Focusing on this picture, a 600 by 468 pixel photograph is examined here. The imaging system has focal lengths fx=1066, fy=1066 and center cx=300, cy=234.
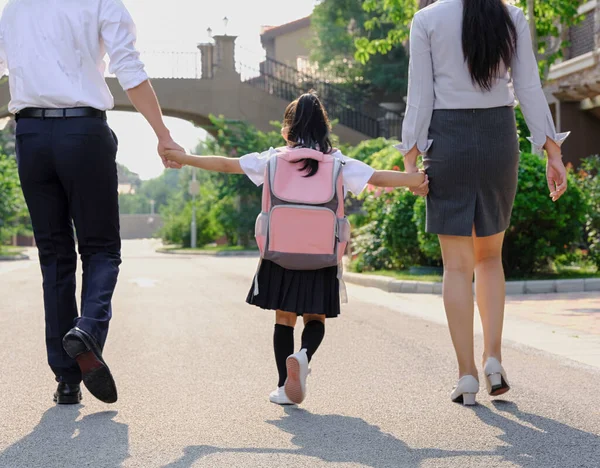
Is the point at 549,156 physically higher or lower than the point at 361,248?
higher

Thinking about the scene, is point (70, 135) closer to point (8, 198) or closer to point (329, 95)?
point (8, 198)

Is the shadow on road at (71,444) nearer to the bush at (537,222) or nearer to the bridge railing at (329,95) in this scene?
the bush at (537,222)

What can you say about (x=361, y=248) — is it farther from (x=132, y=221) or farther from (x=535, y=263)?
(x=132, y=221)

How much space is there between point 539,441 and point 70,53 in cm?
255

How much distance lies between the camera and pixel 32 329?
27.1 feet

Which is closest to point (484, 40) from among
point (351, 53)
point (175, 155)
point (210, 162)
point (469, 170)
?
point (469, 170)

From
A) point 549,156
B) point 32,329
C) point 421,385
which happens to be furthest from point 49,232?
point 32,329

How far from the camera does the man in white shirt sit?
4.59 metres

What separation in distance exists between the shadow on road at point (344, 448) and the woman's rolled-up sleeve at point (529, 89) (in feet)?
5.26

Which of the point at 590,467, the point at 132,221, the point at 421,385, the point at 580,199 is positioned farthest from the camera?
the point at 132,221

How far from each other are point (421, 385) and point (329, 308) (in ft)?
2.70

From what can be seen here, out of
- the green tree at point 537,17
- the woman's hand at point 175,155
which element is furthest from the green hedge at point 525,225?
the woman's hand at point 175,155

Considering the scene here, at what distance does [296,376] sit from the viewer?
15.0 feet

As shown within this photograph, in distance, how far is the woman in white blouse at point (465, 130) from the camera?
15.5 ft
